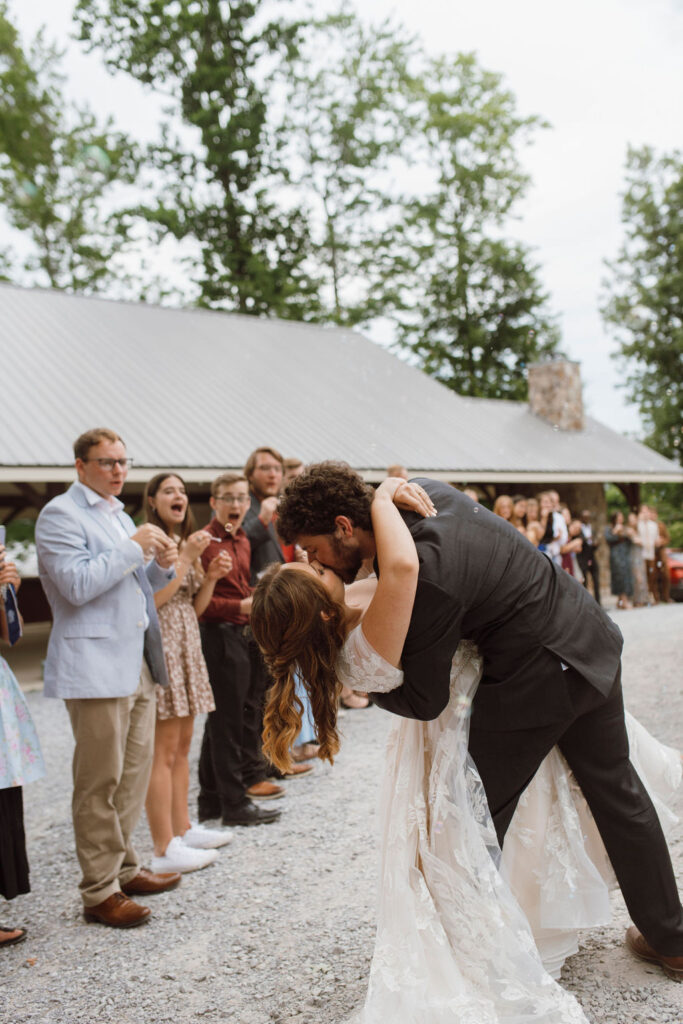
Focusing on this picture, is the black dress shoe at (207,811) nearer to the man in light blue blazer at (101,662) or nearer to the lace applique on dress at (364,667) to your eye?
the man in light blue blazer at (101,662)

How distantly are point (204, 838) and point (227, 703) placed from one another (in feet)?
2.31

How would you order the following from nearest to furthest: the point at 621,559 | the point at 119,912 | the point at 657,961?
the point at 657,961 → the point at 119,912 → the point at 621,559

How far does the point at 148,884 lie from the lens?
4.12m

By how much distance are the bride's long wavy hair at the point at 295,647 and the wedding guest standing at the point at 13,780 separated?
1.59 m

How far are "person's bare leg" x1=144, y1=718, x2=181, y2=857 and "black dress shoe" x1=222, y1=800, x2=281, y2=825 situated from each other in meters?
0.55

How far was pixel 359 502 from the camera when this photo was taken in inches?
97.3

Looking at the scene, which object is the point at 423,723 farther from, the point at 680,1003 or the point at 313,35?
the point at 313,35

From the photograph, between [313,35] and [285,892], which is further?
[313,35]

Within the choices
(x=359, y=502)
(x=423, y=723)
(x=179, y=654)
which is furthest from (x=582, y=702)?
(x=179, y=654)

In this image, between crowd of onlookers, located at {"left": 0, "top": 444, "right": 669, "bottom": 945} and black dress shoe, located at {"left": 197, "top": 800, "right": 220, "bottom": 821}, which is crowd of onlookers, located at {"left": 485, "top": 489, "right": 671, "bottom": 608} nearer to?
crowd of onlookers, located at {"left": 0, "top": 444, "right": 669, "bottom": 945}

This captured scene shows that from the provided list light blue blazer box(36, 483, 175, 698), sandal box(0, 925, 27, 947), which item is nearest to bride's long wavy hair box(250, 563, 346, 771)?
light blue blazer box(36, 483, 175, 698)

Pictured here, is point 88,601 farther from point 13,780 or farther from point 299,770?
point 299,770

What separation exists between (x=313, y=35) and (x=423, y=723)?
3245cm

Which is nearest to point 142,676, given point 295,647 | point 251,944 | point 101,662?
point 101,662
